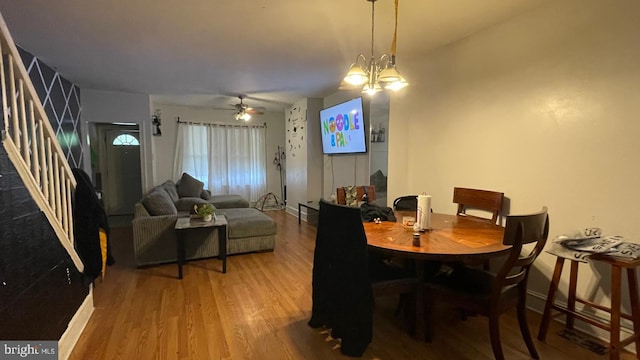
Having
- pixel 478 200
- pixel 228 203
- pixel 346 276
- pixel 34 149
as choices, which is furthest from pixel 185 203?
pixel 478 200

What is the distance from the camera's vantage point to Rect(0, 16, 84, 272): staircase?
1475 millimetres

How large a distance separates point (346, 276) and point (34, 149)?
72.7 inches

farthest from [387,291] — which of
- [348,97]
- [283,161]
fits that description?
[283,161]

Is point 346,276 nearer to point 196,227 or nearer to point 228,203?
point 196,227

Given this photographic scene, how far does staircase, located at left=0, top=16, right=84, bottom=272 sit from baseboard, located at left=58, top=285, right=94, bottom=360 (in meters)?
0.28

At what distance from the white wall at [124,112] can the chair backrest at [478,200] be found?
4623mm

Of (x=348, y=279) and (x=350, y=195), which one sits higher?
(x=350, y=195)

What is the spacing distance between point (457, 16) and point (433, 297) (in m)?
1.94

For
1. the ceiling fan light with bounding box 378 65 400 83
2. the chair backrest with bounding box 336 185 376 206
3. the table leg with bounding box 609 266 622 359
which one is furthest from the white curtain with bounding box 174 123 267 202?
the table leg with bounding box 609 266 622 359

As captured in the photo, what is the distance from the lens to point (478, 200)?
2.55m

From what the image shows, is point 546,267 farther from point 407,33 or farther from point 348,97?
point 348,97

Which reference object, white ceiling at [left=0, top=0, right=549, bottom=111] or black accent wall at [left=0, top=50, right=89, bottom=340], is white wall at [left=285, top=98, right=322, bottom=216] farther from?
black accent wall at [left=0, top=50, right=89, bottom=340]

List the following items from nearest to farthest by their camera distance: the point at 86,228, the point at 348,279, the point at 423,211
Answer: the point at 348,279, the point at 423,211, the point at 86,228

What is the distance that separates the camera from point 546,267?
2.22 metres
